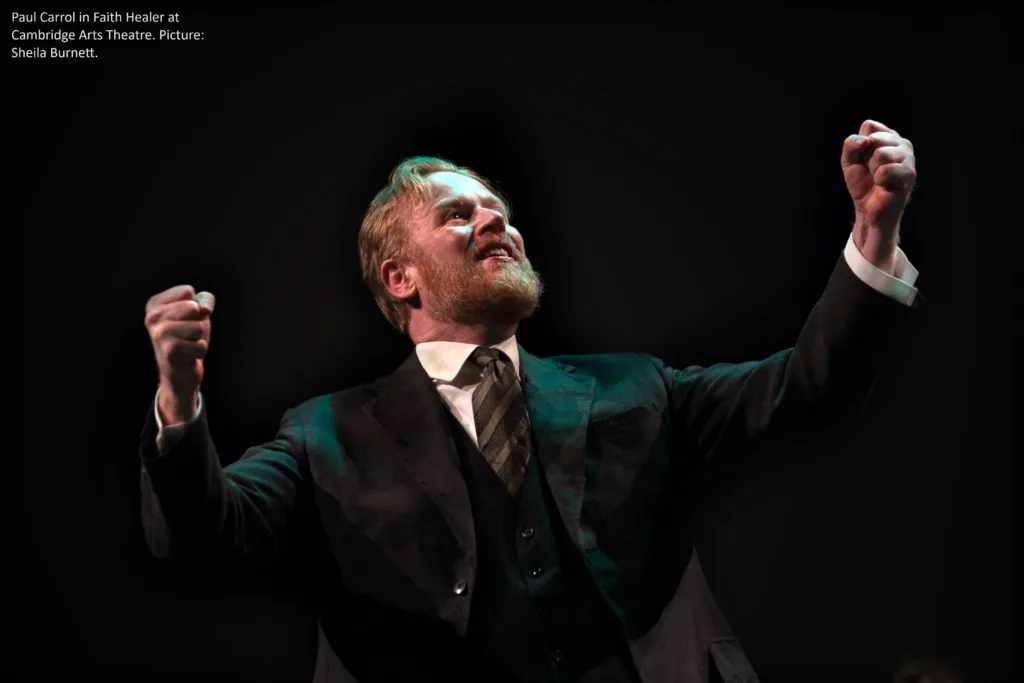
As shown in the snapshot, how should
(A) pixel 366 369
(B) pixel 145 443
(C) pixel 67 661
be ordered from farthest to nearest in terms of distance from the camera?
(A) pixel 366 369, (C) pixel 67 661, (B) pixel 145 443

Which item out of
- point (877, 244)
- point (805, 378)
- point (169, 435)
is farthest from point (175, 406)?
point (877, 244)

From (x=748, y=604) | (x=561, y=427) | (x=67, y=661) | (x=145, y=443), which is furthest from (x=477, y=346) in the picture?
(x=67, y=661)

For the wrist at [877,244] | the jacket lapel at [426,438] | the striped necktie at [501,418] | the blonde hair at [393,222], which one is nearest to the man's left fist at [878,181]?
the wrist at [877,244]

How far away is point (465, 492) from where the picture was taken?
200 centimetres

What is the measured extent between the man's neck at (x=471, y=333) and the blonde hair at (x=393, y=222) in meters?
0.16

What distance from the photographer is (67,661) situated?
2436mm

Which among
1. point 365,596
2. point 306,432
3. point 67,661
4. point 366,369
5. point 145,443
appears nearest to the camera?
point 145,443

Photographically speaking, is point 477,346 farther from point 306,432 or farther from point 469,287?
point 306,432

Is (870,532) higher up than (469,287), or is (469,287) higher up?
(469,287)

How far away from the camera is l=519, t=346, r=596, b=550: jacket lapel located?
1986 millimetres

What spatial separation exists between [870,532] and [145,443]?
1.69 meters

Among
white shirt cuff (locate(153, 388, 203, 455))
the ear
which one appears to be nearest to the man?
white shirt cuff (locate(153, 388, 203, 455))

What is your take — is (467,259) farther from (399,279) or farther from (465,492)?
(465,492)

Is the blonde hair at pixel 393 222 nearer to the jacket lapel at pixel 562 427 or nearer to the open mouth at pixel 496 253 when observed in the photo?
the open mouth at pixel 496 253
